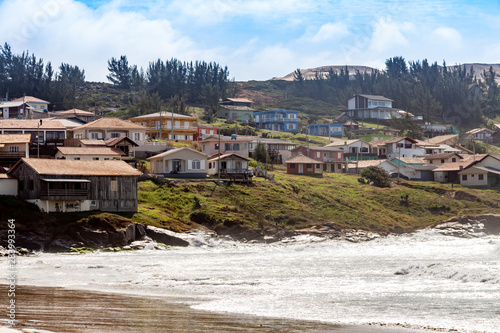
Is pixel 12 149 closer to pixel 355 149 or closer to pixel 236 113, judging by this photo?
pixel 355 149

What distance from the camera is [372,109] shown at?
546 ft

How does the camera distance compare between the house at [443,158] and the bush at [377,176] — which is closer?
the bush at [377,176]

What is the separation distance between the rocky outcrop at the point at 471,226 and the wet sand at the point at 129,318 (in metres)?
46.5

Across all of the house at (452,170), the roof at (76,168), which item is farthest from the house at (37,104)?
the house at (452,170)

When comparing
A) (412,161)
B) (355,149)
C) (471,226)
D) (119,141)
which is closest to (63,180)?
(119,141)

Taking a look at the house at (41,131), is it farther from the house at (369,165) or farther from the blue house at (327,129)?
the blue house at (327,129)

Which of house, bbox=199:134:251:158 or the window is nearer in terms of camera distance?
the window

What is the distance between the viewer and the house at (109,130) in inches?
3401

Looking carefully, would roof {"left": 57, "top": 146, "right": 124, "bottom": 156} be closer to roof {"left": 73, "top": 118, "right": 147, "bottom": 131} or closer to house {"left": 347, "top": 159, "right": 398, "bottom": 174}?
roof {"left": 73, "top": 118, "right": 147, "bottom": 131}

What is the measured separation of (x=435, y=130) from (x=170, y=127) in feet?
252

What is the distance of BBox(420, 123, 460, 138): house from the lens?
152625 mm

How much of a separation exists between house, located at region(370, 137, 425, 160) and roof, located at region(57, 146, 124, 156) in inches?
2202

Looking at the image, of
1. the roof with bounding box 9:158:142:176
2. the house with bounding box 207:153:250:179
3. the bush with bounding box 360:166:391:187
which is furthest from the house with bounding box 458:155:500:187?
the roof with bounding box 9:158:142:176

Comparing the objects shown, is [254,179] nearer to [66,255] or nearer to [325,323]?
[66,255]
